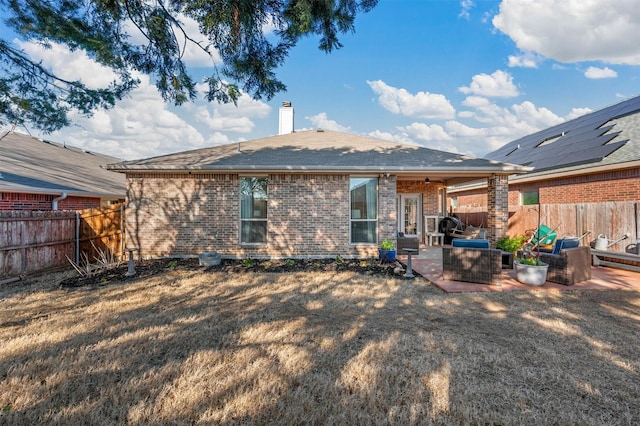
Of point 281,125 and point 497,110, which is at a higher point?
point 497,110

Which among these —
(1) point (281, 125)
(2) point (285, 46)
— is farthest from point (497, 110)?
(2) point (285, 46)

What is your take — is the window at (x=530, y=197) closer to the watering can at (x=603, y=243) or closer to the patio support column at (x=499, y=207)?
the watering can at (x=603, y=243)

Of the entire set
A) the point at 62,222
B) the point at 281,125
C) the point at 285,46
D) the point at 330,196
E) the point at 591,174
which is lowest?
the point at 62,222

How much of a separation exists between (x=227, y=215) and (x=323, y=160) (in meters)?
3.41

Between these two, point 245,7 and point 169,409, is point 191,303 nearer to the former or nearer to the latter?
point 169,409

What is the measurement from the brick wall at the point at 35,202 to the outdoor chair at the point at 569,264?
14.4 m

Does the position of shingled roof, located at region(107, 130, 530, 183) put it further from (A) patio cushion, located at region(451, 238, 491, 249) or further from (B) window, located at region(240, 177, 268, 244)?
(A) patio cushion, located at region(451, 238, 491, 249)

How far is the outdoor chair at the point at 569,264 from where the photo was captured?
6.59 metres

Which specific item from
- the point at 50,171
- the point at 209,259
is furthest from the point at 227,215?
the point at 50,171

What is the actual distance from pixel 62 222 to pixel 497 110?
3260cm

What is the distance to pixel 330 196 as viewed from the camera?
30.8 ft

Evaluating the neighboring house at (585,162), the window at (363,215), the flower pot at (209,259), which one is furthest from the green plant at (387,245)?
the neighboring house at (585,162)

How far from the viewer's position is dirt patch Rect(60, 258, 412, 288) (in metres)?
7.49

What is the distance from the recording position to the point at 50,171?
11.8m
